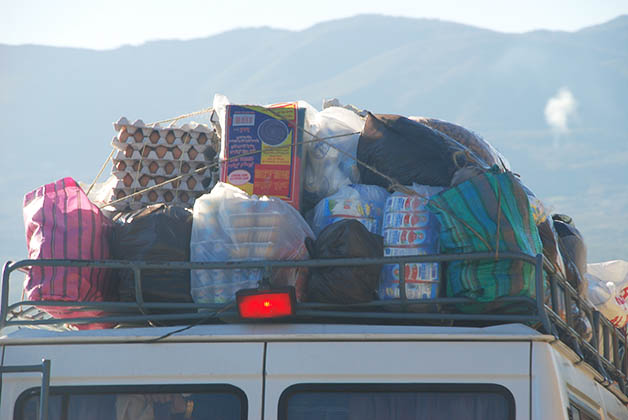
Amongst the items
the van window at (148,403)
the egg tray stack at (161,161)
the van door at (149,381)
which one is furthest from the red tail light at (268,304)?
the egg tray stack at (161,161)

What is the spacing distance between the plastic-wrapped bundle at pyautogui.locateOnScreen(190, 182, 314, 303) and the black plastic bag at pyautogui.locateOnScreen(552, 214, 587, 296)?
5.76 ft

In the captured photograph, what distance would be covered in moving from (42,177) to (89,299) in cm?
12825

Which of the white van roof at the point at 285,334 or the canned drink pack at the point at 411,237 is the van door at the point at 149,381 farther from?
the canned drink pack at the point at 411,237

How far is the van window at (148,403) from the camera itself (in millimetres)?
3168

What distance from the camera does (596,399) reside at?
394cm

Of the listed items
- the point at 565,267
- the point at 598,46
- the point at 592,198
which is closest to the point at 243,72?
the point at 598,46

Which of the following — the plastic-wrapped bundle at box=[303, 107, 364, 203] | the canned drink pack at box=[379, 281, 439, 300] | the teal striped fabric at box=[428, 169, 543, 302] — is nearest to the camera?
the teal striped fabric at box=[428, 169, 543, 302]

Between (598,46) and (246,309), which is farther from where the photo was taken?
(598,46)

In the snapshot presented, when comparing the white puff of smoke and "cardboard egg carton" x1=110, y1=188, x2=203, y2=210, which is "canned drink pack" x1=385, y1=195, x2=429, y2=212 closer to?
"cardboard egg carton" x1=110, y1=188, x2=203, y2=210

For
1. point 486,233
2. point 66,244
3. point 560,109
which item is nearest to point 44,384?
point 66,244

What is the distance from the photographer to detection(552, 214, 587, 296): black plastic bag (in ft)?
16.2

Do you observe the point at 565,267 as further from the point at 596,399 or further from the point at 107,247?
the point at 107,247

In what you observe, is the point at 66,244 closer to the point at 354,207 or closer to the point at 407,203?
the point at 354,207

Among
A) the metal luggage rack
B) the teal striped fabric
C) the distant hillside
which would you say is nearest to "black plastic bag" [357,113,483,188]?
the teal striped fabric
